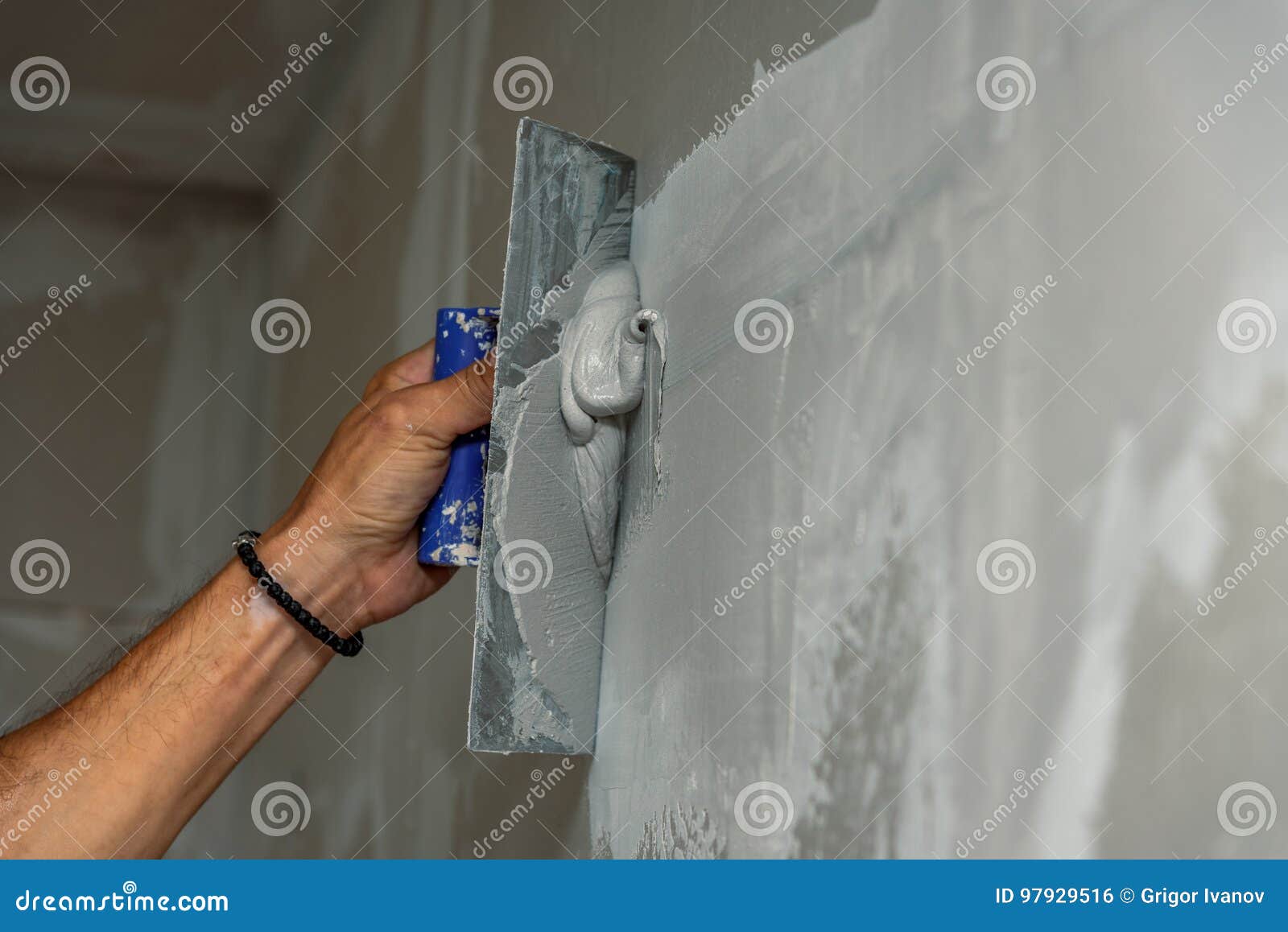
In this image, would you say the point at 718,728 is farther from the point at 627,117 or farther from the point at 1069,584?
the point at 627,117

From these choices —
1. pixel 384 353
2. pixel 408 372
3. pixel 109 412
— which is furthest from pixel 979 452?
pixel 109 412

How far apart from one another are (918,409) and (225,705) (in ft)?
2.90

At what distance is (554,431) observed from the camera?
3.55 feet

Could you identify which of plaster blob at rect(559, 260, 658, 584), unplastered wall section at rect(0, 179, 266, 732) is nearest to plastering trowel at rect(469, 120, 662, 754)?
plaster blob at rect(559, 260, 658, 584)

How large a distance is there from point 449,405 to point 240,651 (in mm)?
382

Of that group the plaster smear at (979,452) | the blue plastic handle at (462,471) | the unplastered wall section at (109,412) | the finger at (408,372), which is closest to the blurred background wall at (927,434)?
the plaster smear at (979,452)

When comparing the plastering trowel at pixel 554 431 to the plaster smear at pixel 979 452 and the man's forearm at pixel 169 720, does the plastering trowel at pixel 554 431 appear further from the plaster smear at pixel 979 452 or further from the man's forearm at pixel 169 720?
the man's forearm at pixel 169 720

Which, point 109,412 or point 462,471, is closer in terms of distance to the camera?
point 462,471

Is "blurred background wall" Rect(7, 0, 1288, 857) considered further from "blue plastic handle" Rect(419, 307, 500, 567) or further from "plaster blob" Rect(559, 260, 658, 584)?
"blue plastic handle" Rect(419, 307, 500, 567)

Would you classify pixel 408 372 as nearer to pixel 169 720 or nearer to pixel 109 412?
pixel 169 720

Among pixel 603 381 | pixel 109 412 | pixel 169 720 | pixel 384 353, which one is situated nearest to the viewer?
pixel 603 381

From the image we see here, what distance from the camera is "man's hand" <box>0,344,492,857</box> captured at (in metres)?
1.11

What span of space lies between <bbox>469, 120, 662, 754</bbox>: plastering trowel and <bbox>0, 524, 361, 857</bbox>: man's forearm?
0.94 ft

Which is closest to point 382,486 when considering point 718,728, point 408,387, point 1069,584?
point 408,387
